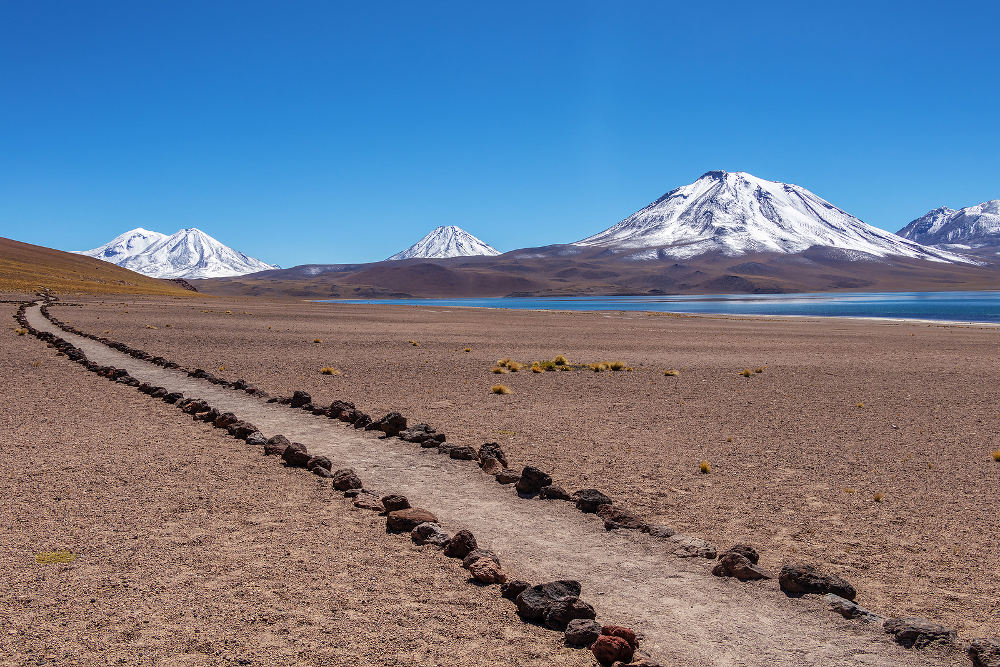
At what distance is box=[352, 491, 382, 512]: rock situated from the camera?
27.2 feet

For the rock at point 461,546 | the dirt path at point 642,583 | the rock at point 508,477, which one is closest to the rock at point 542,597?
the dirt path at point 642,583

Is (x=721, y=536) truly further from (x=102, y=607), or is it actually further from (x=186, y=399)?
(x=186, y=399)

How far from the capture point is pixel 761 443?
12.5 metres

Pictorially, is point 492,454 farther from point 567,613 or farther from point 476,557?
point 567,613

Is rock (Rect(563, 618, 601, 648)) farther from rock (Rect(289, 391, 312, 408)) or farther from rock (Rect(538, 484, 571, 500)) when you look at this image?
rock (Rect(289, 391, 312, 408))

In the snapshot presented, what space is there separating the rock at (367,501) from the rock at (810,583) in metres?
4.41

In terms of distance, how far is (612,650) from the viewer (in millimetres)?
4855

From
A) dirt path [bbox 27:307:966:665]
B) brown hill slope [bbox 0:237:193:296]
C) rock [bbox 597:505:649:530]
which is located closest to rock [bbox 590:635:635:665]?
dirt path [bbox 27:307:966:665]

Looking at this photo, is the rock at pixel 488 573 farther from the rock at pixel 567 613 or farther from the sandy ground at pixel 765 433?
the sandy ground at pixel 765 433

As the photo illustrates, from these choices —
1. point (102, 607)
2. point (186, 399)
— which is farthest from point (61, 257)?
point (102, 607)

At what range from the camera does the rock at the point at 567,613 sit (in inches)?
213

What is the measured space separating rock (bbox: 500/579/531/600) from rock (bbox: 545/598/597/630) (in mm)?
461

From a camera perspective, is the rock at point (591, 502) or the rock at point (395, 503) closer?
the rock at point (395, 503)

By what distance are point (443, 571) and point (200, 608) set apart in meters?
2.05
